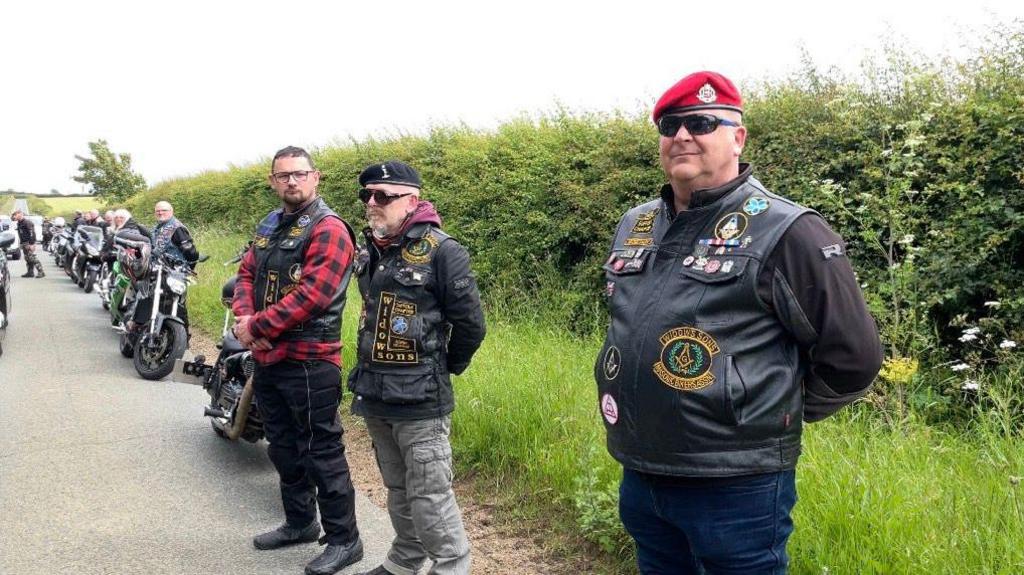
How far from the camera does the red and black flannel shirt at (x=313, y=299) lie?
13.2ft

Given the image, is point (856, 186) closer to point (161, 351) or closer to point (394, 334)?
point (394, 334)

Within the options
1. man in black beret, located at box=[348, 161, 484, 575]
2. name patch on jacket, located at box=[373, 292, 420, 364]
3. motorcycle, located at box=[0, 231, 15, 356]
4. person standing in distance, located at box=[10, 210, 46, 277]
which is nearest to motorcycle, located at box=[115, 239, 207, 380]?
motorcycle, located at box=[0, 231, 15, 356]

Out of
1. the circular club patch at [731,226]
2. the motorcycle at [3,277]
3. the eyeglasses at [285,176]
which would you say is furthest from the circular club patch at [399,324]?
the motorcycle at [3,277]

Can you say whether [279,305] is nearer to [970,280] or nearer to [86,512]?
[86,512]

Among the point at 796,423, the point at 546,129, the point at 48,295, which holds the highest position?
the point at 546,129

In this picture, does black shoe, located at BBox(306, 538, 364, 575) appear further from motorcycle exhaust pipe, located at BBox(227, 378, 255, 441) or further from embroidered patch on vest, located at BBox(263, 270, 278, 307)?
motorcycle exhaust pipe, located at BBox(227, 378, 255, 441)

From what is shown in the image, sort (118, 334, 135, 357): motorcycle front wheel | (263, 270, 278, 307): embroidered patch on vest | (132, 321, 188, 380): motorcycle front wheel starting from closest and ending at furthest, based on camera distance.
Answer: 1. (263, 270, 278, 307): embroidered patch on vest
2. (132, 321, 188, 380): motorcycle front wheel
3. (118, 334, 135, 357): motorcycle front wheel

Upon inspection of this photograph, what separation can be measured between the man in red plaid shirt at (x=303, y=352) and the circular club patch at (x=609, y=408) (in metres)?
2.10

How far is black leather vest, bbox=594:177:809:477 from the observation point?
2.08 metres

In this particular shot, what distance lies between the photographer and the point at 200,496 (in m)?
Answer: 5.10

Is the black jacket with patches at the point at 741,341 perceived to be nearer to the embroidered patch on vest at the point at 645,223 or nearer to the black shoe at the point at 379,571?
the embroidered patch on vest at the point at 645,223

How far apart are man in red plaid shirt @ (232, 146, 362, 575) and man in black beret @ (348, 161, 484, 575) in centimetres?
44

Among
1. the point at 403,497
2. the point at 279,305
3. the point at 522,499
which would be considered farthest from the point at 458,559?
the point at 279,305

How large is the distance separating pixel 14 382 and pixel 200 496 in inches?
180
